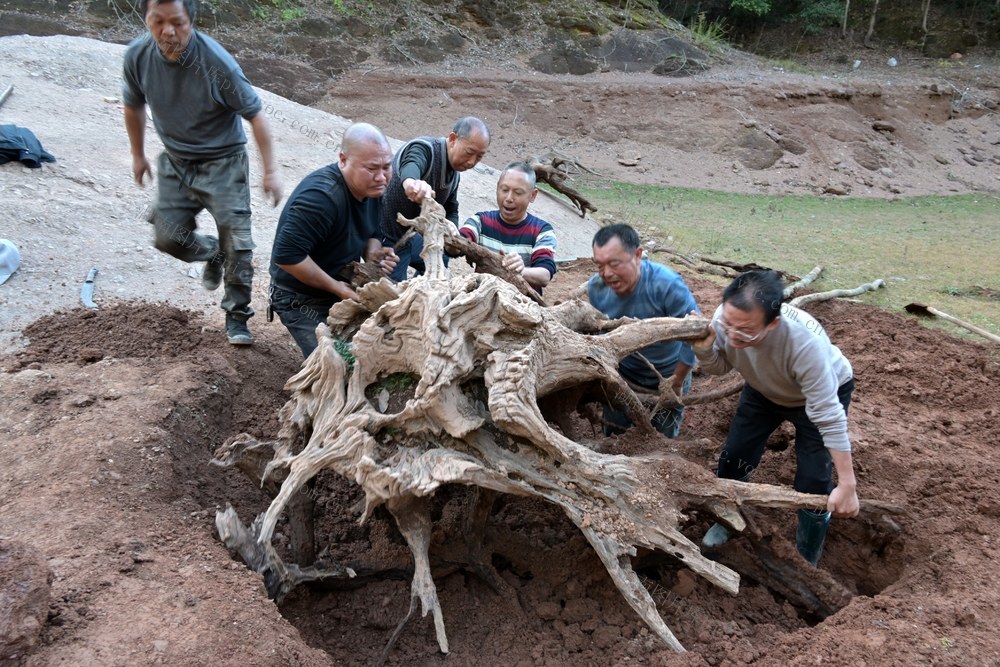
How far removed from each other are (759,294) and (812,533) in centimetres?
125

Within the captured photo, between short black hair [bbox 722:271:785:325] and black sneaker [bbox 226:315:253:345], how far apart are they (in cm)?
269

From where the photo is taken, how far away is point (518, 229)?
405 cm

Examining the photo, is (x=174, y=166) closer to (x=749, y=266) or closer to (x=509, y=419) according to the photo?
(x=509, y=419)

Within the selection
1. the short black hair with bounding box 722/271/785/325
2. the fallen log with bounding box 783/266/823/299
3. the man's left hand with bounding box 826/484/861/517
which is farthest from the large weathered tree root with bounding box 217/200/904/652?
the fallen log with bounding box 783/266/823/299

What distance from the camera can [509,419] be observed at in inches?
91.6

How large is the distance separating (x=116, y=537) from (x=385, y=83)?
42.3 feet

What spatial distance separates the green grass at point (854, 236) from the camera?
6.41 m

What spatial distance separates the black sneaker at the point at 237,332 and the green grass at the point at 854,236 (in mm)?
4983

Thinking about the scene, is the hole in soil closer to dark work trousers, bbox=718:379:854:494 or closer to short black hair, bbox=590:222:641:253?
dark work trousers, bbox=718:379:854:494

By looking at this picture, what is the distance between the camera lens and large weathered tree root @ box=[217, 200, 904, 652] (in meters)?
2.35

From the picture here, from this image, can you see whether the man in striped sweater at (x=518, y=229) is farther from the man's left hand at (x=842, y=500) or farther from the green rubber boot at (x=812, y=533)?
the man's left hand at (x=842, y=500)

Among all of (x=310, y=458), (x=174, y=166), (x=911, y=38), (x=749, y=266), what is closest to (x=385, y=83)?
(x=749, y=266)

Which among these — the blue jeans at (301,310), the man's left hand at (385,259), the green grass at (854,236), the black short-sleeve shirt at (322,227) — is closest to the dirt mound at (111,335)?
the blue jeans at (301,310)

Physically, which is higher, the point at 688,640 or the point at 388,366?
the point at 388,366
